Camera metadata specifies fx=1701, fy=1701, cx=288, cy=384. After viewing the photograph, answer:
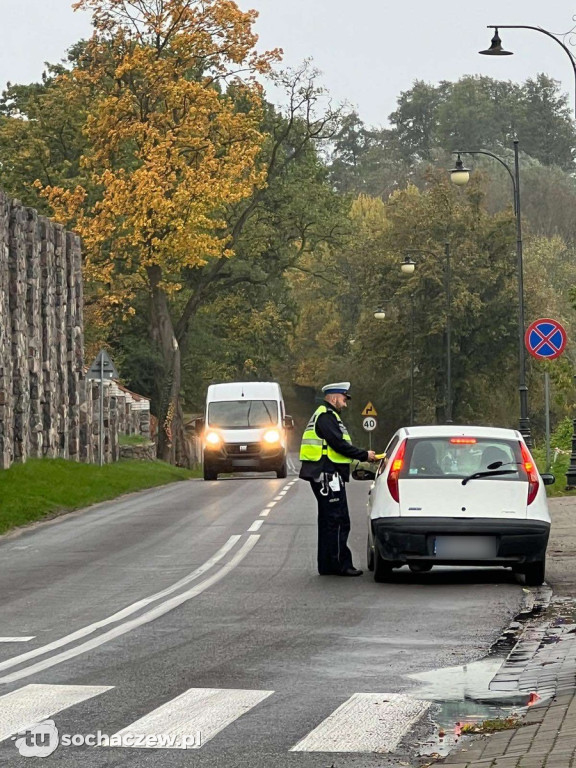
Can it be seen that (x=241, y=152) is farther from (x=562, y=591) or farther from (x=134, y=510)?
(x=562, y=591)

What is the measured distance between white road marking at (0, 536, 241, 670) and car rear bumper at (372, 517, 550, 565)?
2.06m

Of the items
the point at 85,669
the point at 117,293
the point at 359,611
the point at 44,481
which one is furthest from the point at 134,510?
the point at 117,293

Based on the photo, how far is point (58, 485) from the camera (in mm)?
32844

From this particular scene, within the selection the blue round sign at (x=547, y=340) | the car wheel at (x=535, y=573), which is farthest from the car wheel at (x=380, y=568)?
the blue round sign at (x=547, y=340)

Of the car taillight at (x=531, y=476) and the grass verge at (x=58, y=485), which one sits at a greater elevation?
the car taillight at (x=531, y=476)

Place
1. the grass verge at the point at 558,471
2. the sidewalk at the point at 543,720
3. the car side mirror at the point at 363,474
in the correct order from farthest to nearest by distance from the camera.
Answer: the grass verge at the point at 558,471
the car side mirror at the point at 363,474
the sidewalk at the point at 543,720

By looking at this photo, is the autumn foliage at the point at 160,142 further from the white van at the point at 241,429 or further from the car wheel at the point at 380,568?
the car wheel at the point at 380,568

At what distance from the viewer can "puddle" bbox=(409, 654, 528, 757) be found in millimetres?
8141

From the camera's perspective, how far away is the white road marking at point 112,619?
1095 cm

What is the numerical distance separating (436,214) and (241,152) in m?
20.5

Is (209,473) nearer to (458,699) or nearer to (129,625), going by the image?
(129,625)

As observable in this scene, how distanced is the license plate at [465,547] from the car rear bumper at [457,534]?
0.12 ft

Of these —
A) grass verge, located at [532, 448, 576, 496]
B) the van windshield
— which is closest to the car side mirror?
grass verge, located at [532, 448, 576, 496]

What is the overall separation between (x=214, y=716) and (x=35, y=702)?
103cm
